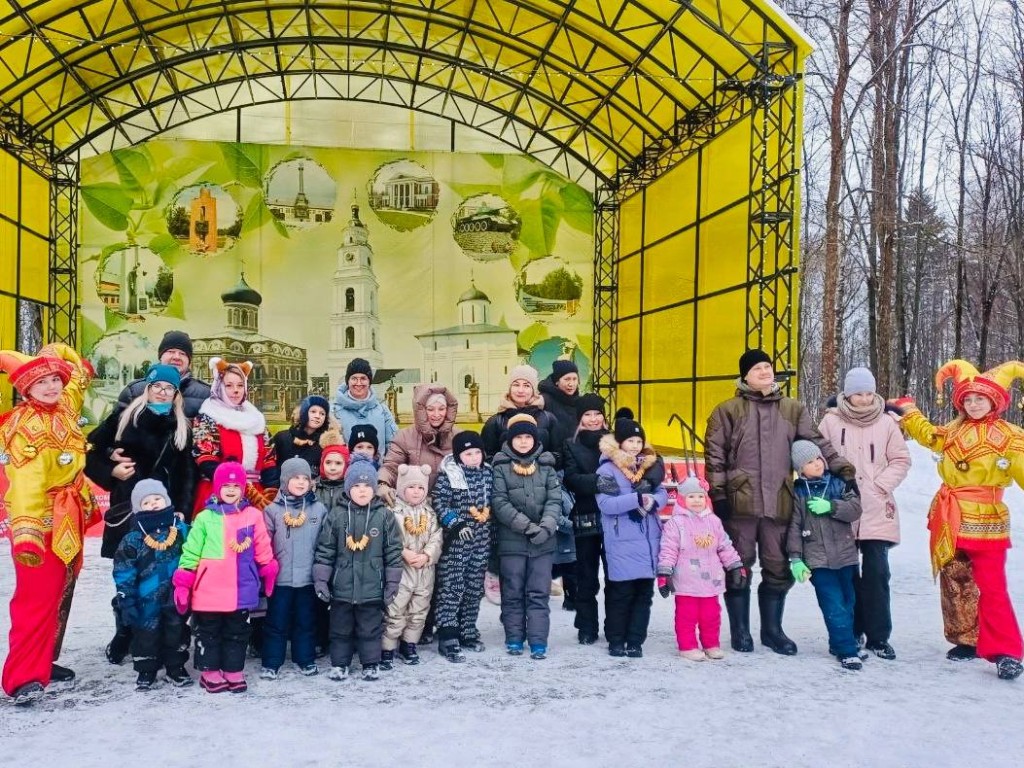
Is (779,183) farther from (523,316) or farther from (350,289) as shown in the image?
(350,289)

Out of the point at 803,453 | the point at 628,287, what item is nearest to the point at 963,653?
the point at 803,453

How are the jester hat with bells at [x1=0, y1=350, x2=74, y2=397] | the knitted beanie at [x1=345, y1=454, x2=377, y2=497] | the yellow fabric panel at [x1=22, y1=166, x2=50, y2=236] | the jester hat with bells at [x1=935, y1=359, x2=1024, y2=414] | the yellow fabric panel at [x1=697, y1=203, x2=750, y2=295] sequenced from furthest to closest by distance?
the yellow fabric panel at [x1=22, y1=166, x2=50, y2=236]
the yellow fabric panel at [x1=697, y1=203, x2=750, y2=295]
the jester hat with bells at [x1=935, y1=359, x2=1024, y2=414]
the knitted beanie at [x1=345, y1=454, x2=377, y2=497]
the jester hat with bells at [x1=0, y1=350, x2=74, y2=397]

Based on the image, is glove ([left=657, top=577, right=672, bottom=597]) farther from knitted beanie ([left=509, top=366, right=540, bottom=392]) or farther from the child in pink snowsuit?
knitted beanie ([left=509, top=366, right=540, bottom=392])

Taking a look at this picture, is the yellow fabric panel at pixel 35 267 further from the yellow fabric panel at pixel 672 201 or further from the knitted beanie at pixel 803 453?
the knitted beanie at pixel 803 453

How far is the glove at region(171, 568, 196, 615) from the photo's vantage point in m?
3.76

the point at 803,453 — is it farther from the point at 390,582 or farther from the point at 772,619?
the point at 390,582

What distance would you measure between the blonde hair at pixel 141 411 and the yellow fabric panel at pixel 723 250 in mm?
8461

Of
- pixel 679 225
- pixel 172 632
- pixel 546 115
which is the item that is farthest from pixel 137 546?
pixel 546 115

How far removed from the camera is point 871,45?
17.1 meters

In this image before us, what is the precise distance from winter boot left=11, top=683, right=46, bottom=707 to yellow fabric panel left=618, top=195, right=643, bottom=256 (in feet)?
42.4

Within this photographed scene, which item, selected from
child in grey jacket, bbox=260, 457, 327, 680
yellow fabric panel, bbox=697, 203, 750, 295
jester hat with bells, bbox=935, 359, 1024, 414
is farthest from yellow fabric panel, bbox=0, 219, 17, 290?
jester hat with bells, bbox=935, 359, 1024, 414

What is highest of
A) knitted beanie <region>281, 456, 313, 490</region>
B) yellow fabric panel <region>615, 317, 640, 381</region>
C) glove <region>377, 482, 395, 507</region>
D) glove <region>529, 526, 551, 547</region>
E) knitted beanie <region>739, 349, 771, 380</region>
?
yellow fabric panel <region>615, 317, 640, 381</region>

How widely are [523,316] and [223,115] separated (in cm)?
703

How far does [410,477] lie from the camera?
4.43 meters
